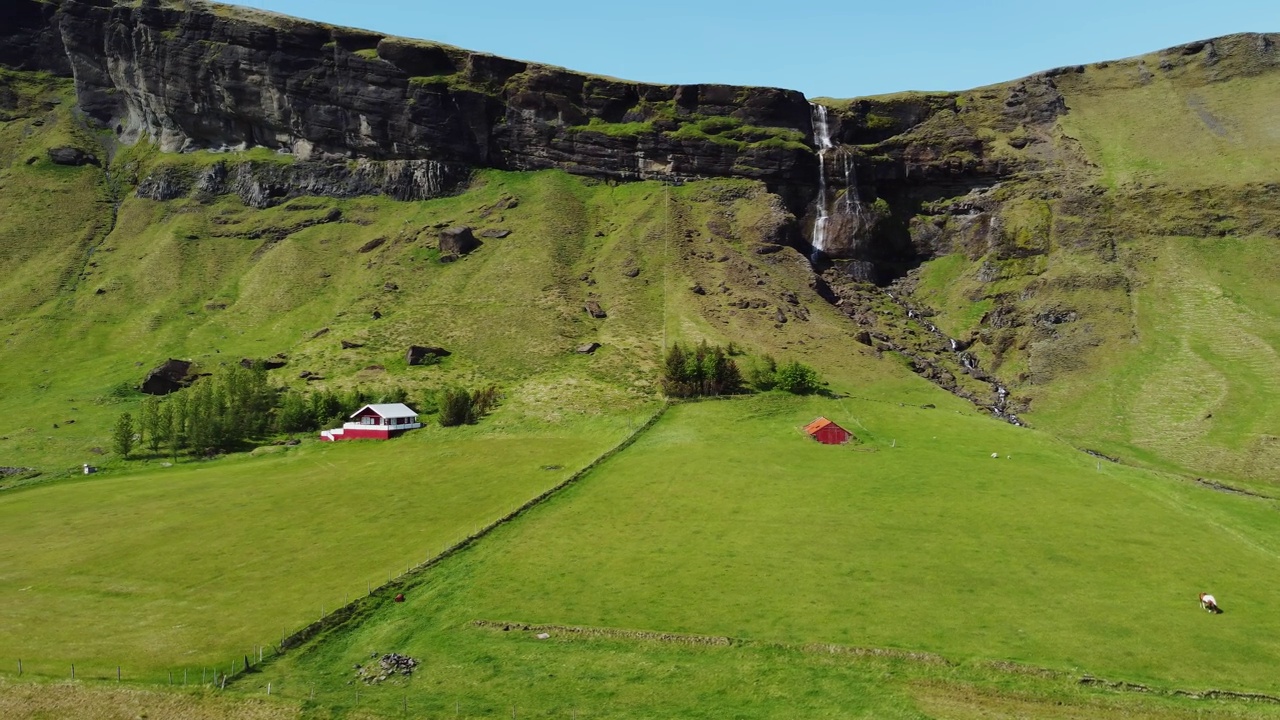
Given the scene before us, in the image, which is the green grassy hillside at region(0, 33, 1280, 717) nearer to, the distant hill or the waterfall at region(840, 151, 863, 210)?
the distant hill

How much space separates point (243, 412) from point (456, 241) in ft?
164

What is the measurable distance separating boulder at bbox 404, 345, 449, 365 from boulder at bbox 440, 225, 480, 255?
93.8ft

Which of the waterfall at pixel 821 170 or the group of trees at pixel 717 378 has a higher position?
the waterfall at pixel 821 170

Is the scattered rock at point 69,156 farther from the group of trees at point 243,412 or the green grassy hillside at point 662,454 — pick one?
the group of trees at point 243,412

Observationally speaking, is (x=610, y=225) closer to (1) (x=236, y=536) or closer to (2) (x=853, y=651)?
(1) (x=236, y=536)

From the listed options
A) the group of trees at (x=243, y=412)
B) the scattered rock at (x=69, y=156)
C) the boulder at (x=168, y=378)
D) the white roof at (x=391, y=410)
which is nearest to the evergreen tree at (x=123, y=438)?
the group of trees at (x=243, y=412)

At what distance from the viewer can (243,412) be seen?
87500mm

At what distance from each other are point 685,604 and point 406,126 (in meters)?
129

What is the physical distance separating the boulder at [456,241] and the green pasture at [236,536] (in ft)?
168

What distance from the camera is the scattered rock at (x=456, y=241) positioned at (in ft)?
420

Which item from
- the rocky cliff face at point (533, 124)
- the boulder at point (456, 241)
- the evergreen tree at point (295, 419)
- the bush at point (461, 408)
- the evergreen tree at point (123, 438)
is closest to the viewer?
the evergreen tree at point (123, 438)

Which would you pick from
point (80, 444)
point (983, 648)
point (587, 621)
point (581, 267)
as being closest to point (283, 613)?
point (587, 621)

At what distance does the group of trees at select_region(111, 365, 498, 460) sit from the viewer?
83125 mm

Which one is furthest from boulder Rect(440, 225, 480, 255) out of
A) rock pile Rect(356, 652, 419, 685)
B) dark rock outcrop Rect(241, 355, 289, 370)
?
rock pile Rect(356, 652, 419, 685)
